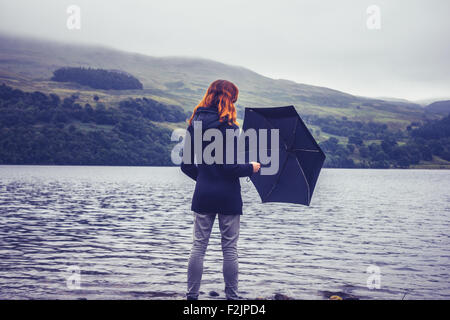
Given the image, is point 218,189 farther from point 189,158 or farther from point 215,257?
point 215,257

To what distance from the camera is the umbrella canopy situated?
8.41 m

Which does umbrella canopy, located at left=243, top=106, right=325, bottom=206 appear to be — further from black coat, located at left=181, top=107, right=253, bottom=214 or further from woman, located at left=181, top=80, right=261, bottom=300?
black coat, located at left=181, top=107, right=253, bottom=214

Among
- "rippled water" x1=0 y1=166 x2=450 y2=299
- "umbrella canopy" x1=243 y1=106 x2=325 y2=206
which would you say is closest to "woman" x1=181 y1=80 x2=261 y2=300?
"umbrella canopy" x1=243 y1=106 x2=325 y2=206

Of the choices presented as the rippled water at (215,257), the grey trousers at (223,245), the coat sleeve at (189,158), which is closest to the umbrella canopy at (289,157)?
the coat sleeve at (189,158)

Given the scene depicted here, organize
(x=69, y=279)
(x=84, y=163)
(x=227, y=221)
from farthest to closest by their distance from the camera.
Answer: (x=84, y=163)
(x=69, y=279)
(x=227, y=221)

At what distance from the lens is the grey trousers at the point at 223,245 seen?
7301mm

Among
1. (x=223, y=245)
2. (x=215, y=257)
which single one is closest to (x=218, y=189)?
(x=223, y=245)

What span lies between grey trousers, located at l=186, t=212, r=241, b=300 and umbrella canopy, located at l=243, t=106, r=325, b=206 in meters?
1.58

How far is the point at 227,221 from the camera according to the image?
7.25 m

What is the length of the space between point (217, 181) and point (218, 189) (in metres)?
0.12

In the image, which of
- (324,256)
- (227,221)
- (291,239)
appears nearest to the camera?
(227,221)
